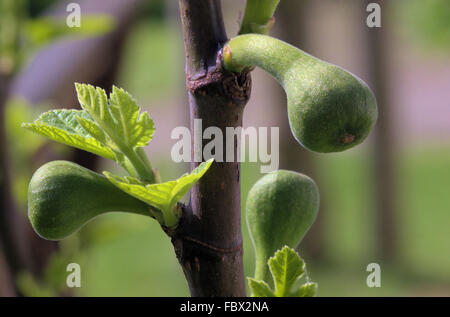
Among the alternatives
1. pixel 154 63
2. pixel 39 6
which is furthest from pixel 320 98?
pixel 154 63

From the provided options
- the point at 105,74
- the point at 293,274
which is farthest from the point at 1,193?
the point at 105,74

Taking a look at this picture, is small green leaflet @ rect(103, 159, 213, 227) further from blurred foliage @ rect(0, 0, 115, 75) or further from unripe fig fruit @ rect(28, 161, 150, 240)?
blurred foliage @ rect(0, 0, 115, 75)

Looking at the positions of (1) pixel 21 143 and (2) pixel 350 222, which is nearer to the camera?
(1) pixel 21 143

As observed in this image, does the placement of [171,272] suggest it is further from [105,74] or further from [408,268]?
[105,74]

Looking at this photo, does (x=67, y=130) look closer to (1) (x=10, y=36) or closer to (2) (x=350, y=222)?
(1) (x=10, y=36)

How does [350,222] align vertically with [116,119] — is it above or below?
below

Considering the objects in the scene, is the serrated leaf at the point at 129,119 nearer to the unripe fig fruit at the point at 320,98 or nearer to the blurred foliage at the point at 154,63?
the unripe fig fruit at the point at 320,98

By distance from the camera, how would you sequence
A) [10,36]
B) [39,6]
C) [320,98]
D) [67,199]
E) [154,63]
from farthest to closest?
[154,63] → [39,6] → [10,36] → [67,199] → [320,98]

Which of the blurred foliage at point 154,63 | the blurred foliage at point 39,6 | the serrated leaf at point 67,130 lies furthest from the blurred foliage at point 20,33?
the blurred foliage at point 39,6
